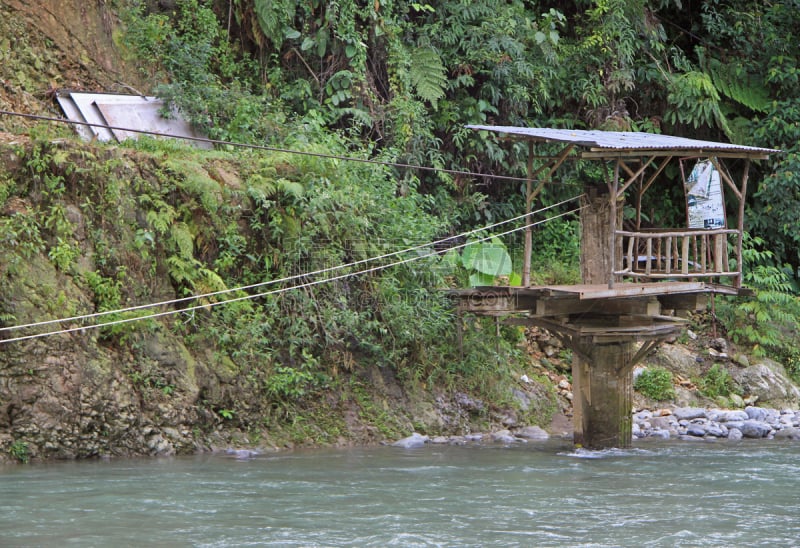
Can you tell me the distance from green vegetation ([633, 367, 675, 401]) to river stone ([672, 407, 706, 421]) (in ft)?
2.28

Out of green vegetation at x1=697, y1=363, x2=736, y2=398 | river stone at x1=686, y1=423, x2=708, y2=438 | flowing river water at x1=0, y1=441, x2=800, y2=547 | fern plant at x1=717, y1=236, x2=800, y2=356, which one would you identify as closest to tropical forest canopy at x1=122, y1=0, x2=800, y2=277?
fern plant at x1=717, y1=236, x2=800, y2=356

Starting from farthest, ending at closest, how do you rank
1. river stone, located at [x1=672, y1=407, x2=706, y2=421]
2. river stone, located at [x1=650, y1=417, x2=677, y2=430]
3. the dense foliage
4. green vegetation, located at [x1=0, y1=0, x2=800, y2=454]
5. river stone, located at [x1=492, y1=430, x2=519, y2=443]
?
1. the dense foliage
2. river stone, located at [x1=672, y1=407, x2=706, y2=421]
3. river stone, located at [x1=650, y1=417, x2=677, y2=430]
4. river stone, located at [x1=492, y1=430, x2=519, y2=443]
5. green vegetation, located at [x1=0, y1=0, x2=800, y2=454]

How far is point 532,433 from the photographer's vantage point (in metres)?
13.4

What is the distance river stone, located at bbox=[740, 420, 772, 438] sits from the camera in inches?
547

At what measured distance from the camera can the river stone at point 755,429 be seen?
13884 millimetres

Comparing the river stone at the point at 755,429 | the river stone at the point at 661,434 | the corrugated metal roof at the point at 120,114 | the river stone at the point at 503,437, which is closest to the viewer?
the river stone at the point at 503,437

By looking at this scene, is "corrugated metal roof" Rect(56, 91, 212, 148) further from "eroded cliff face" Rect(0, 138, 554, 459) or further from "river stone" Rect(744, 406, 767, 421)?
"river stone" Rect(744, 406, 767, 421)

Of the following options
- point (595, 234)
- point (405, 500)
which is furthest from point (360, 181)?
point (405, 500)

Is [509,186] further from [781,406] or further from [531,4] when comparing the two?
[781,406]

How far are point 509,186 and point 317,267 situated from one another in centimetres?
552

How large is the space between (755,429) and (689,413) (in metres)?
0.95

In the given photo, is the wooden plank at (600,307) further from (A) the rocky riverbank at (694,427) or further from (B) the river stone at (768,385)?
(B) the river stone at (768,385)

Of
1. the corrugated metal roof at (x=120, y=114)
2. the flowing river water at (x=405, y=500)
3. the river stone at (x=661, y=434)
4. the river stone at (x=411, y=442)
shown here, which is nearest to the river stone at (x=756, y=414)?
the river stone at (x=661, y=434)

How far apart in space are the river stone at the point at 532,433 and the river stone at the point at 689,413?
2.20 meters
